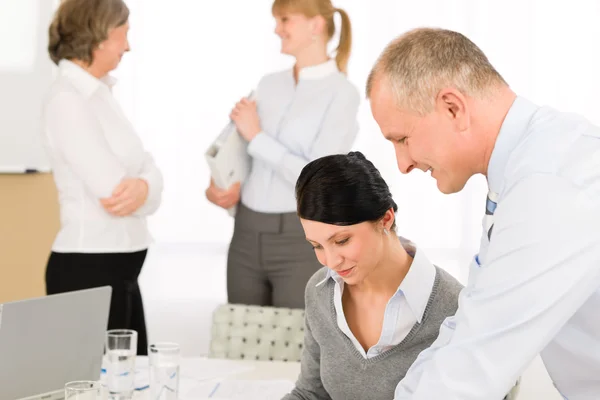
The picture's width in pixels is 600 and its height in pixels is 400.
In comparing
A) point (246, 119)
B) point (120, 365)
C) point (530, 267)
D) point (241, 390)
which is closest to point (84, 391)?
point (120, 365)

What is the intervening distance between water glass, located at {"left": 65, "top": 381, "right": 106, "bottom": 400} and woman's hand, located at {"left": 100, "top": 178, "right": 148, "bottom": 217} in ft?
4.67

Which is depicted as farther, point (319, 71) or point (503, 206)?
point (319, 71)

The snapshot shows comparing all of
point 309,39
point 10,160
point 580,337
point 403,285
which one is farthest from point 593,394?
point 10,160

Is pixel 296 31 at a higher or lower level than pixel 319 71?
higher

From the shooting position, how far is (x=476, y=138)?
1357 millimetres

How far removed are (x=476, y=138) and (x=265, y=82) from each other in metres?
2.16

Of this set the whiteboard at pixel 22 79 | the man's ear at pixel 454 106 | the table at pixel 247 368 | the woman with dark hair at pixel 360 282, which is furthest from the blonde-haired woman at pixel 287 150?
the man's ear at pixel 454 106

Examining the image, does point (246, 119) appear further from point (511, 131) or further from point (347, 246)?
point (511, 131)

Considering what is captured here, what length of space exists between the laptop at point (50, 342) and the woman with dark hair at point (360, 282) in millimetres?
496

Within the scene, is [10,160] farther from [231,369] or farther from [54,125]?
[231,369]

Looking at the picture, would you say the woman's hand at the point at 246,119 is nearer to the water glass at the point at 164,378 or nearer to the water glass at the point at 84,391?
the water glass at the point at 164,378

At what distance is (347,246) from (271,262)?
1.11 metres

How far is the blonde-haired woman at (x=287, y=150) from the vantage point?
127 inches

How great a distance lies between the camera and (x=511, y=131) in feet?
4.37
